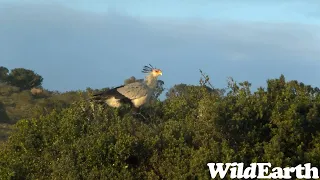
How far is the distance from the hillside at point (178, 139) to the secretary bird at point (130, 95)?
3.50ft

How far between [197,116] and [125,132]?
1.01m

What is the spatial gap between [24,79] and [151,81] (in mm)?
30838

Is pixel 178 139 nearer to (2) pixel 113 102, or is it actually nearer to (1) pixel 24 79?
(2) pixel 113 102

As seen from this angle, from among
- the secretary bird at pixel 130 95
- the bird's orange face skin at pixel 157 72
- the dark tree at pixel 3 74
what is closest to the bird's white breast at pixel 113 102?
the secretary bird at pixel 130 95

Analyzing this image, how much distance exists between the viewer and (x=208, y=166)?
6.80 m

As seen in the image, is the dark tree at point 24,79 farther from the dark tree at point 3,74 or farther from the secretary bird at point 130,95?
the secretary bird at point 130,95

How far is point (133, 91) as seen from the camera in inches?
402

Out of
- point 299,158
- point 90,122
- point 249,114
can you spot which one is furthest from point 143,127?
point 299,158

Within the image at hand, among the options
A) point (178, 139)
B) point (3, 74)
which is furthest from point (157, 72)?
point (3, 74)

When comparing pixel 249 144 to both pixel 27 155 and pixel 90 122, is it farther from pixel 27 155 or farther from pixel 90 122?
pixel 27 155

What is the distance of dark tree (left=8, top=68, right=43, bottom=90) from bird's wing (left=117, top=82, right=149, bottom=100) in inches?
1221

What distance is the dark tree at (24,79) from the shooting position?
40.4m

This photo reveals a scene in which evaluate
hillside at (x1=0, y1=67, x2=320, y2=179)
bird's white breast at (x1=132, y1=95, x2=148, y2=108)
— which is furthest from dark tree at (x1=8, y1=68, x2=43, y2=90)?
hillside at (x1=0, y1=67, x2=320, y2=179)

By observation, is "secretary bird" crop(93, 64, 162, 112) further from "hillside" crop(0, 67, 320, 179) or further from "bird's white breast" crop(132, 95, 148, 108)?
"hillside" crop(0, 67, 320, 179)
